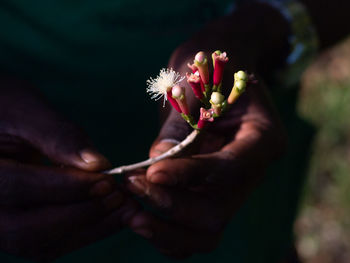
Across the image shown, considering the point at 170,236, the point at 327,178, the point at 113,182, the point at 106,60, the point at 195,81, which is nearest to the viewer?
the point at 195,81

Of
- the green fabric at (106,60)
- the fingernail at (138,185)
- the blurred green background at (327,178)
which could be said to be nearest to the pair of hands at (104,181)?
the fingernail at (138,185)

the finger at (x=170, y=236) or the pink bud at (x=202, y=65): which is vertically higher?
the pink bud at (x=202, y=65)

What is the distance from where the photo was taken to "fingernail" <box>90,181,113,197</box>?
1179 millimetres

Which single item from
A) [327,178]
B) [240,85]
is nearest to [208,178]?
[240,85]

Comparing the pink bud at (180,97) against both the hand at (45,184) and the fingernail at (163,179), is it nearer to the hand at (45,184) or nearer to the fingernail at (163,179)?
the fingernail at (163,179)

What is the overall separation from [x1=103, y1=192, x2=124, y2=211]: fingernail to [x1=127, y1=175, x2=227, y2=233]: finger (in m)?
0.05

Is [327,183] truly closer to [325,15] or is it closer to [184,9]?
[325,15]

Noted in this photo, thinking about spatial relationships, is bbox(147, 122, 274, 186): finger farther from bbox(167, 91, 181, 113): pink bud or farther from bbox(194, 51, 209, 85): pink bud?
bbox(194, 51, 209, 85): pink bud

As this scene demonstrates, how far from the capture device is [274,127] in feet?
4.56

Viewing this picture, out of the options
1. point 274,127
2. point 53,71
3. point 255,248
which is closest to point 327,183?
point 255,248

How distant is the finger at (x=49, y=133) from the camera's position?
116 centimetres

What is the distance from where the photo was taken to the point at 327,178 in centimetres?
323

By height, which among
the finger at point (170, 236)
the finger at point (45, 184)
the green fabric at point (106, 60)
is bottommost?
the finger at point (170, 236)

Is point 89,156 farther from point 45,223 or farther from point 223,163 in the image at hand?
point 223,163
